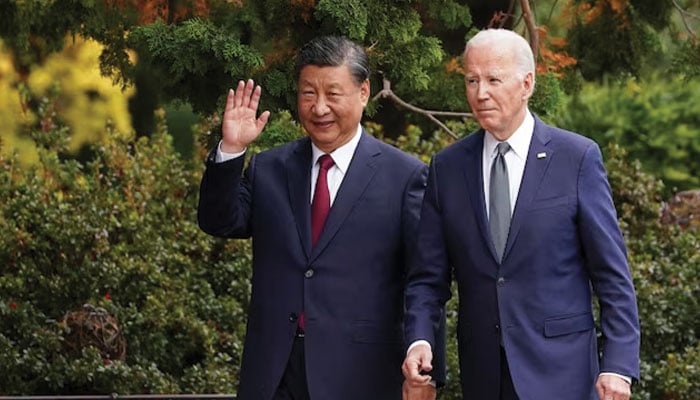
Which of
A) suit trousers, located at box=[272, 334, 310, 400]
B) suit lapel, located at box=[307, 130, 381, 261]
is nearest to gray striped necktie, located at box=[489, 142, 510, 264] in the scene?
suit lapel, located at box=[307, 130, 381, 261]

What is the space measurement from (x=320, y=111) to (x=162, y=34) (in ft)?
2.50

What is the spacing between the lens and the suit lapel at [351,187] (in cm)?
487

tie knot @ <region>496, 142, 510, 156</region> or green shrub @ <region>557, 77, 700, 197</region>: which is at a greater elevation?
green shrub @ <region>557, 77, 700, 197</region>

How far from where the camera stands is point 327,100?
4.82 metres

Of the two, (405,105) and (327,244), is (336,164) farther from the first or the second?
(405,105)

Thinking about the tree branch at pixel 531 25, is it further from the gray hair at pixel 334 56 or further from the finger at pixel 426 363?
the finger at pixel 426 363

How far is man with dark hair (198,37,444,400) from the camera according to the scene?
482cm

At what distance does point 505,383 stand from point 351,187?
2.75ft

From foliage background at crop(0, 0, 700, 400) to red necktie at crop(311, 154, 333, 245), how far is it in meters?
0.47

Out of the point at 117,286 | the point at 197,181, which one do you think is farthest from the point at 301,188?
the point at 197,181

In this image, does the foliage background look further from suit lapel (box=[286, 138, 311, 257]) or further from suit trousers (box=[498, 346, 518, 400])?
suit trousers (box=[498, 346, 518, 400])

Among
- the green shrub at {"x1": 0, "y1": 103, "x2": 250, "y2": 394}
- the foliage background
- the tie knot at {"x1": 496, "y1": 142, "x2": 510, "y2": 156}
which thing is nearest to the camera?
the tie knot at {"x1": 496, "y1": 142, "x2": 510, "y2": 156}

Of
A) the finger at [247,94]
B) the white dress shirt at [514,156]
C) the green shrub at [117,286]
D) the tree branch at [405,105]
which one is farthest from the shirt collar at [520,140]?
the green shrub at [117,286]

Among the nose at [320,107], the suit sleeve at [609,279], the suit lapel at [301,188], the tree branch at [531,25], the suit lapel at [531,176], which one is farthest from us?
the tree branch at [531,25]
